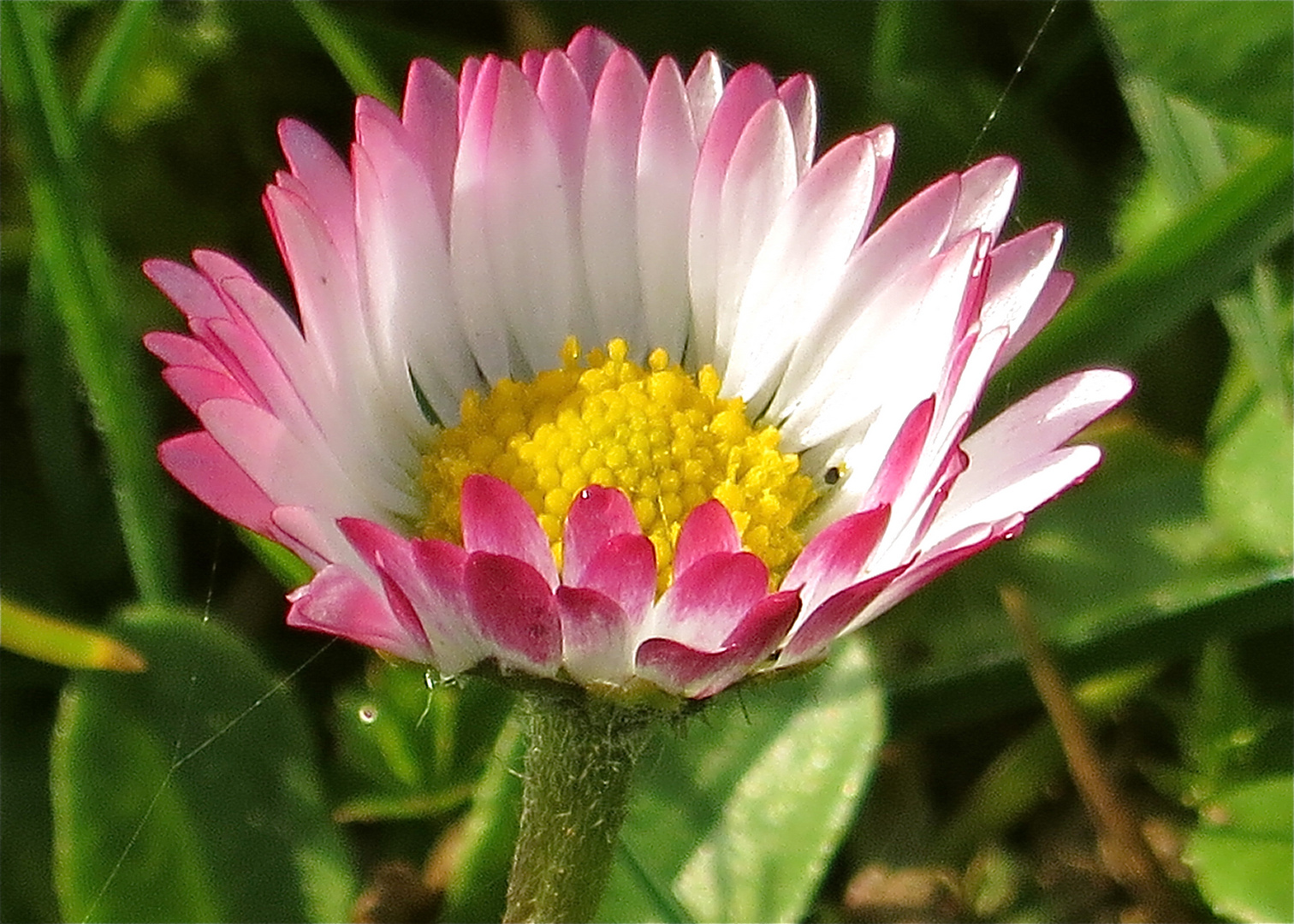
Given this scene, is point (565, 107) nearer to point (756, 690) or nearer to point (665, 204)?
point (665, 204)

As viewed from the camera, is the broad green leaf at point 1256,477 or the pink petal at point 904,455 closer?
the pink petal at point 904,455

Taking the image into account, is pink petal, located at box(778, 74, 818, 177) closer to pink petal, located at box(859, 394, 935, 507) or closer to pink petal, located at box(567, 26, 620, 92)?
pink petal, located at box(567, 26, 620, 92)

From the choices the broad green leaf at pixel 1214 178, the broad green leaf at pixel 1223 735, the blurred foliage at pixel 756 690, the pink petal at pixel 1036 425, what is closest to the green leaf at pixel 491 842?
the blurred foliage at pixel 756 690

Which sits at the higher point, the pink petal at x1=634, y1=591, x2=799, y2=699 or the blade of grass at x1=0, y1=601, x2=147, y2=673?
the blade of grass at x1=0, y1=601, x2=147, y2=673

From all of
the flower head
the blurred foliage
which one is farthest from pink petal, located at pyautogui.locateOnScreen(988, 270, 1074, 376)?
the blurred foliage

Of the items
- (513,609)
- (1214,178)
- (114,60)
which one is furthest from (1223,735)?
(114,60)

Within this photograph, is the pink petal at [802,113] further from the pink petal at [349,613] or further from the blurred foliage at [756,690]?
the pink petal at [349,613]
